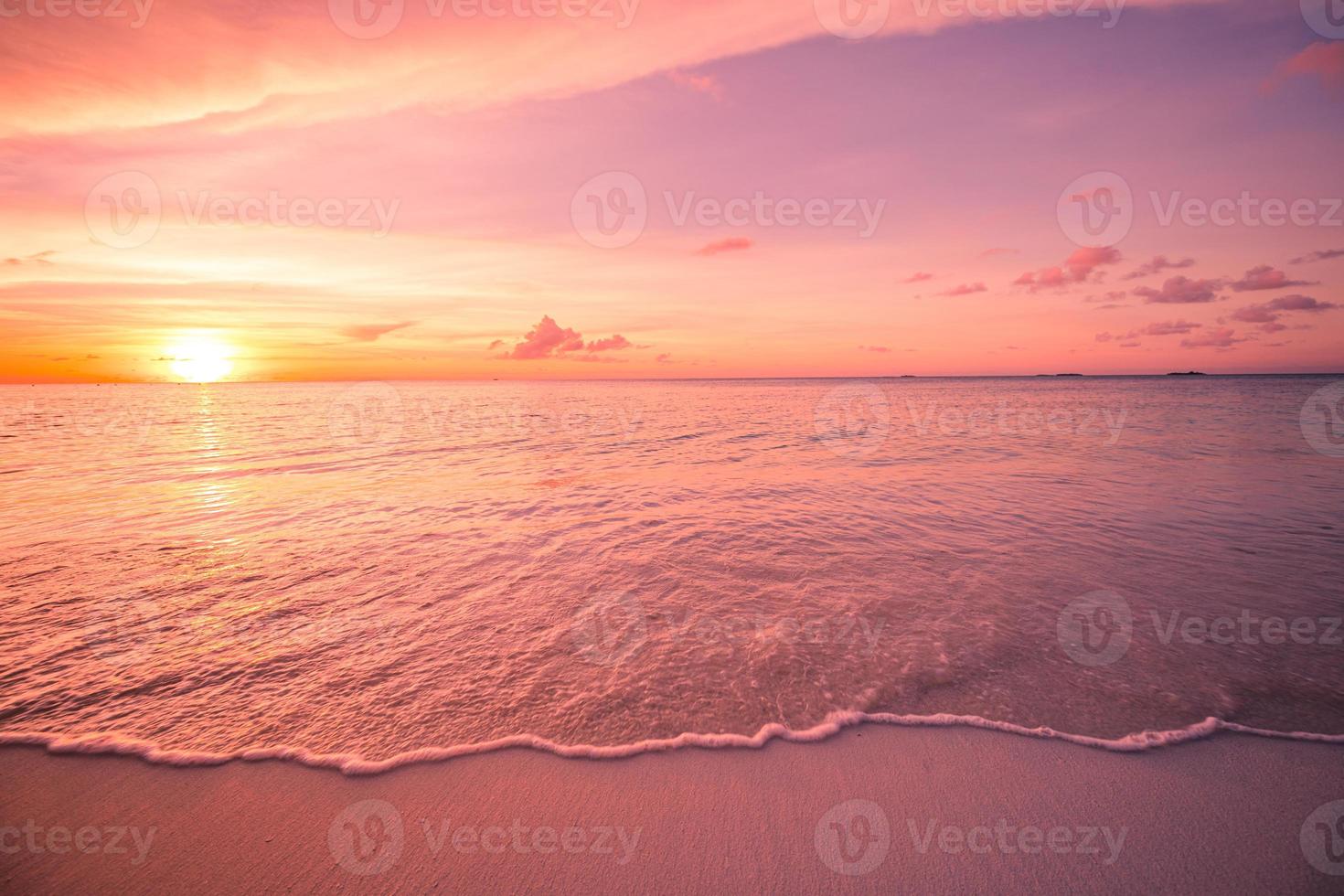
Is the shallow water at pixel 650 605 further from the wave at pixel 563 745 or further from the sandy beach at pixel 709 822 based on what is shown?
the sandy beach at pixel 709 822

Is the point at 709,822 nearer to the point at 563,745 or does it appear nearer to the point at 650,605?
the point at 563,745

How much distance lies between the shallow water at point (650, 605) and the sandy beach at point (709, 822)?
1.20ft

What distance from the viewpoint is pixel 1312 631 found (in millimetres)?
5598

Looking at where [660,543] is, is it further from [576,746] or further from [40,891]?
[40,891]

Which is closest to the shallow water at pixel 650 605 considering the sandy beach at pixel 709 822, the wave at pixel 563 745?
the wave at pixel 563 745

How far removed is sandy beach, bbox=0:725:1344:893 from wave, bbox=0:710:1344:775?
78mm

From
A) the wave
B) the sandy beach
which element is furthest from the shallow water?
the sandy beach

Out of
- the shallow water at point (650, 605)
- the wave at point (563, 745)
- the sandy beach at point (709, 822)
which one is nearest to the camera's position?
the sandy beach at point (709, 822)

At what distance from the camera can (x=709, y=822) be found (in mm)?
3320

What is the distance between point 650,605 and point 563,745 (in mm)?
2553

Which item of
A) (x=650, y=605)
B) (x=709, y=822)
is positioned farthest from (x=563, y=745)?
(x=650, y=605)

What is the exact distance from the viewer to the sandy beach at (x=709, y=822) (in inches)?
116

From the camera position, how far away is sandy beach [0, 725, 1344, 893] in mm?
2951

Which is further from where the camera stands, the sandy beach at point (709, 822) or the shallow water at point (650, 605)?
the shallow water at point (650, 605)
